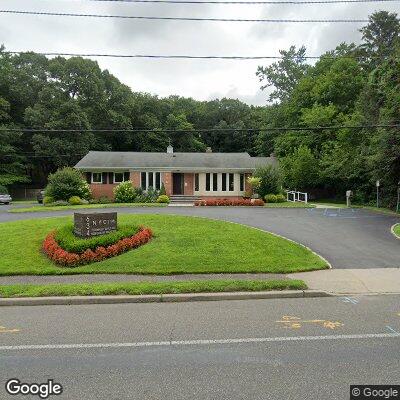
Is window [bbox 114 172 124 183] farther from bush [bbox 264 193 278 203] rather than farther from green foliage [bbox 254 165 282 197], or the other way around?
bush [bbox 264 193 278 203]

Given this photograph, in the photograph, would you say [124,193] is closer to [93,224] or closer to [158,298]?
[93,224]

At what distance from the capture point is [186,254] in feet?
37.6

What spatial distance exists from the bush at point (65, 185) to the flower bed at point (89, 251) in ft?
62.5

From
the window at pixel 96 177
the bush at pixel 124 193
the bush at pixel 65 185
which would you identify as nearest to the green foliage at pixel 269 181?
the bush at pixel 124 193

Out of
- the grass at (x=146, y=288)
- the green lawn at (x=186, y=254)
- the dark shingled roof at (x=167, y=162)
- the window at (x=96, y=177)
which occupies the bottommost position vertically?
the grass at (x=146, y=288)

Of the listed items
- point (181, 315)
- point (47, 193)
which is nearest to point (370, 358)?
point (181, 315)

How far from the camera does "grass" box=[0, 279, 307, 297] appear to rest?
829cm

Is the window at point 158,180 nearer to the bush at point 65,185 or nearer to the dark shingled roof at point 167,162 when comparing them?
the dark shingled roof at point 167,162

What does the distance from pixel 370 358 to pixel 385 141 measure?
74.6 feet

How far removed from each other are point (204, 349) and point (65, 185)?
2784 centimetres

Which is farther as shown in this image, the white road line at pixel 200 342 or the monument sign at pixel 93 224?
the monument sign at pixel 93 224

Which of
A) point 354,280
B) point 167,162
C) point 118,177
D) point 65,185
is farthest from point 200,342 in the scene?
point 167,162

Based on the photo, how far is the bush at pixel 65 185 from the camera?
30750 mm

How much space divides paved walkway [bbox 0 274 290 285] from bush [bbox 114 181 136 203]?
22.3m
